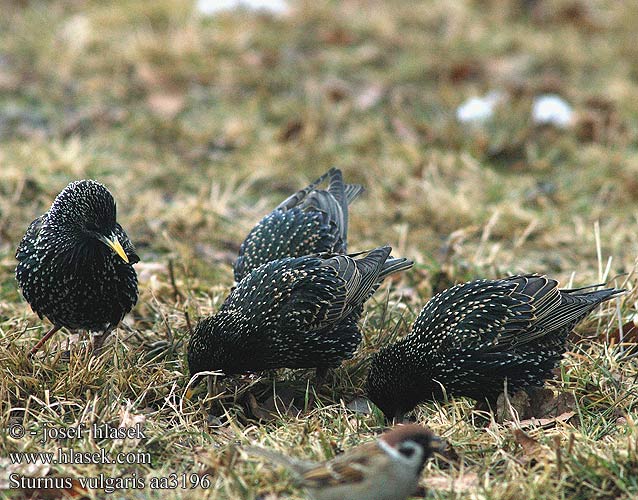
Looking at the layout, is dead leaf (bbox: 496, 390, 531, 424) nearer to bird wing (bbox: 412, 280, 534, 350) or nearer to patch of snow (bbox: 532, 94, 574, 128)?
bird wing (bbox: 412, 280, 534, 350)

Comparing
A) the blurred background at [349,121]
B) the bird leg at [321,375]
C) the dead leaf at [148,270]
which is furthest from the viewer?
the blurred background at [349,121]

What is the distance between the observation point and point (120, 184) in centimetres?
643

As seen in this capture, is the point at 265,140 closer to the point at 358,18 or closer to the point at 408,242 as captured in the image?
the point at 408,242

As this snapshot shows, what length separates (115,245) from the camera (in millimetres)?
3969

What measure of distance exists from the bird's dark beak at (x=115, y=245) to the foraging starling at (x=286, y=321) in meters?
0.46

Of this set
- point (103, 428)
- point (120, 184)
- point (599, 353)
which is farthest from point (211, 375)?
point (120, 184)

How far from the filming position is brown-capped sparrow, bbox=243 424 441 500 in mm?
3023

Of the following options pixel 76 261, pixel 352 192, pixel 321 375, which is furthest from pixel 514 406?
pixel 76 261

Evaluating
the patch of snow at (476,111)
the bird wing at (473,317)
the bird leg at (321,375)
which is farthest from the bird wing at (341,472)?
the patch of snow at (476,111)

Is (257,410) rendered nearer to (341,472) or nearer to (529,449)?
(341,472)

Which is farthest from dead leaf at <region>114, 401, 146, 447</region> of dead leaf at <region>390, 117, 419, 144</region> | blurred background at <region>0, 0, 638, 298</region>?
dead leaf at <region>390, 117, 419, 144</region>

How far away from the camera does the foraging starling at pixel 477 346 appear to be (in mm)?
4000

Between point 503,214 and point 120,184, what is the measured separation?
8.51ft

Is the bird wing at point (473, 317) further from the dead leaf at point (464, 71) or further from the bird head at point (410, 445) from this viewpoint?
the dead leaf at point (464, 71)
